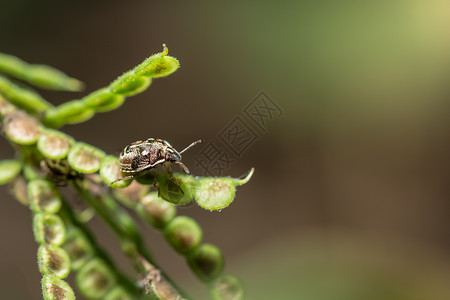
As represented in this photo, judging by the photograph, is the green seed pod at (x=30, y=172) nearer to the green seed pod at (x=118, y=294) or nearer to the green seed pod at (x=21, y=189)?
the green seed pod at (x=21, y=189)

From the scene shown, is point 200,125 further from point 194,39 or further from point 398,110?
point 398,110

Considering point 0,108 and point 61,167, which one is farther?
point 0,108

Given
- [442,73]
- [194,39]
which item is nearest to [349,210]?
[442,73]

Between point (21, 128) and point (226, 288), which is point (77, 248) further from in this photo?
point (226, 288)

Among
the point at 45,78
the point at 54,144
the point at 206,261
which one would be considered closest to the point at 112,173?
the point at 54,144

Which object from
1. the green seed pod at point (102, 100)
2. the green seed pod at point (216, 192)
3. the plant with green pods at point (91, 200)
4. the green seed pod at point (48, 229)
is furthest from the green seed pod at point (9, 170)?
the green seed pod at point (216, 192)

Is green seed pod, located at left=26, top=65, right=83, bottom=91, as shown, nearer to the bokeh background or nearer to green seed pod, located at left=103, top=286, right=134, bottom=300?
green seed pod, located at left=103, top=286, right=134, bottom=300

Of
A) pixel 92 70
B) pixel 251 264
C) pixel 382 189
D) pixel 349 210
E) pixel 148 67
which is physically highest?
pixel 382 189
